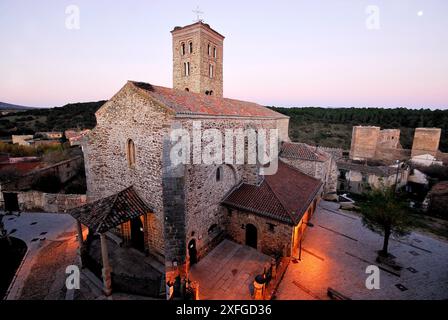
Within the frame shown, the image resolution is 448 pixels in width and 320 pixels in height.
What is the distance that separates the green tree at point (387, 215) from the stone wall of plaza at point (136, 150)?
1190cm

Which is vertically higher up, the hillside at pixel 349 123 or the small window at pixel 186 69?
the small window at pixel 186 69

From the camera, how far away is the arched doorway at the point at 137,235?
12.4 meters

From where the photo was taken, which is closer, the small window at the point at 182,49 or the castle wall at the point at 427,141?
the small window at the point at 182,49

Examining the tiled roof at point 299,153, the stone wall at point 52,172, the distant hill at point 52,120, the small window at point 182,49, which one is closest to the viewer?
the tiled roof at point 299,153

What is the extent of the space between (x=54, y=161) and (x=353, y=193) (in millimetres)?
42202

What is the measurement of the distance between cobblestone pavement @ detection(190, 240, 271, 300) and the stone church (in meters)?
0.49

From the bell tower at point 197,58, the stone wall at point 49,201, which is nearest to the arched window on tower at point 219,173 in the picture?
the bell tower at point 197,58

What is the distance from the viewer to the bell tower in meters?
18.0

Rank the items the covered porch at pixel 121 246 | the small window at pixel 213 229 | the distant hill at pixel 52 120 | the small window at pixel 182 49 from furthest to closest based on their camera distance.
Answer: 1. the distant hill at pixel 52 120
2. the small window at pixel 182 49
3. the small window at pixel 213 229
4. the covered porch at pixel 121 246

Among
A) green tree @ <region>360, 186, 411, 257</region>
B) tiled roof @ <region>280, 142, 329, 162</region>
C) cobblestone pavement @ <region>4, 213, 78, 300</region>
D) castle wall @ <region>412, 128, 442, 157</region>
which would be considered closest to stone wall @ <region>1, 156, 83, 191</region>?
cobblestone pavement @ <region>4, 213, 78, 300</region>

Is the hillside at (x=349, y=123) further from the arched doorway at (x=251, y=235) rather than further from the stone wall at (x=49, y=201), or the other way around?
the stone wall at (x=49, y=201)

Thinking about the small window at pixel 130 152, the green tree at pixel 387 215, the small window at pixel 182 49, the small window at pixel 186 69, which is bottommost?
the green tree at pixel 387 215
